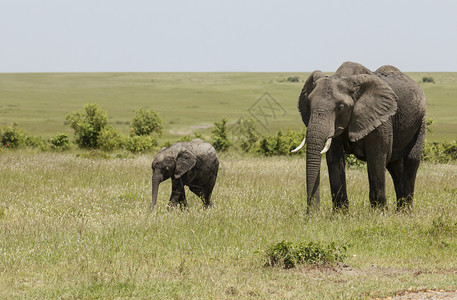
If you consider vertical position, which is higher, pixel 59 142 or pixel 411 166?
pixel 411 166

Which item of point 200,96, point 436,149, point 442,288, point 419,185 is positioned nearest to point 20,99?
point 200,96

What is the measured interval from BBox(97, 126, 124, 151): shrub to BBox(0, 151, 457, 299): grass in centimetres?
1309

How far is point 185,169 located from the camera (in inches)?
468

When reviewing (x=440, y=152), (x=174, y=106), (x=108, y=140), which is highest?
(x=108, y=140)

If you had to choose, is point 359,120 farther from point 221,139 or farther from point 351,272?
point 221,139

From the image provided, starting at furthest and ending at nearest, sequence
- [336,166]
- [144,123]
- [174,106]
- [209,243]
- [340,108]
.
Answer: [174,106] → [144,123] → [336,166] → [340,108] → [209,243]

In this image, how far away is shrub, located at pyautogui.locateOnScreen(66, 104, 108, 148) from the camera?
1120 inches

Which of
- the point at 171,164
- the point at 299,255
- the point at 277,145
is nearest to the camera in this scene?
the point at 299,255

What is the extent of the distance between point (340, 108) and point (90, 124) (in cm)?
1977

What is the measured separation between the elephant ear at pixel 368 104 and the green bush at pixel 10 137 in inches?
861

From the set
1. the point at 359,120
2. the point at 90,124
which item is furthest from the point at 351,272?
the point at 90,124

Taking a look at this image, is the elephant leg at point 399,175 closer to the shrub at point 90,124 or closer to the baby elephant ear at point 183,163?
the baby elephant ear at point 183,163

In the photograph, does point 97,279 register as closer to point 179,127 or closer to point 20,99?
point 179,127

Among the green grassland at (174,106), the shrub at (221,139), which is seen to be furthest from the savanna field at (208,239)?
the green grassland at (174,106)
